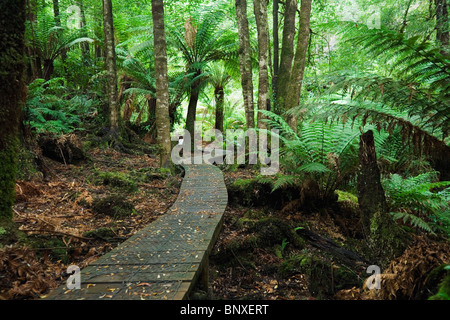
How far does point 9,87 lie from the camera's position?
2252 mm

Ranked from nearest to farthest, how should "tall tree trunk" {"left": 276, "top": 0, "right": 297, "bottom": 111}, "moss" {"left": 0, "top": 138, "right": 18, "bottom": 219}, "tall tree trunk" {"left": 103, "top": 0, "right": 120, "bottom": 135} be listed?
"moss" {"left": 0, "top": 138, "right": 18, "bottom": 219}, "tall tree trunk" {"left": 103, "top": 0, "right": 120, "bottom": 135}, "tall tree trunk" {"left": 276, "top": 0, "right": 297, "bottom": 111}

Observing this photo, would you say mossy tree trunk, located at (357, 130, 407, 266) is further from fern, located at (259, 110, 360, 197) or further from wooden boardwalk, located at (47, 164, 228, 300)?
wooden boardwalk, located at (47, 164, 228, 300)

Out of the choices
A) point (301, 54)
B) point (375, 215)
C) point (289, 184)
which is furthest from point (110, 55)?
point (375, 215)

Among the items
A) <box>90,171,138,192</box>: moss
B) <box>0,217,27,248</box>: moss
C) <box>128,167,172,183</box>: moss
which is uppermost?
<box>0,217,27,248</box>: moss

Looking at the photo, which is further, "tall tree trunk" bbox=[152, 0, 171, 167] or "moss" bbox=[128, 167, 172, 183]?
"tall tree trunk" bbox=[152, 0, 171, 167]

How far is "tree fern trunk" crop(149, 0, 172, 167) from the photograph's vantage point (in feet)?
17.5

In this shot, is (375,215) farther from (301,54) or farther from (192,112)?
(192,112)

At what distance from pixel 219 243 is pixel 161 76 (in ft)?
11.8

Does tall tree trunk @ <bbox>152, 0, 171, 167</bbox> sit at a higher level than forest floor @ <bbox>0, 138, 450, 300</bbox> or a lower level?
higher

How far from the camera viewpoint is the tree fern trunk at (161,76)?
17.5 ft

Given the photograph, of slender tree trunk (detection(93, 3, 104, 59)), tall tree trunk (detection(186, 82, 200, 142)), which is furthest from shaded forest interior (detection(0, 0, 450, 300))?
tall tree trunk (detection(186, 82, 200, 142))

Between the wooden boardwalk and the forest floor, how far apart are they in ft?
0.76
